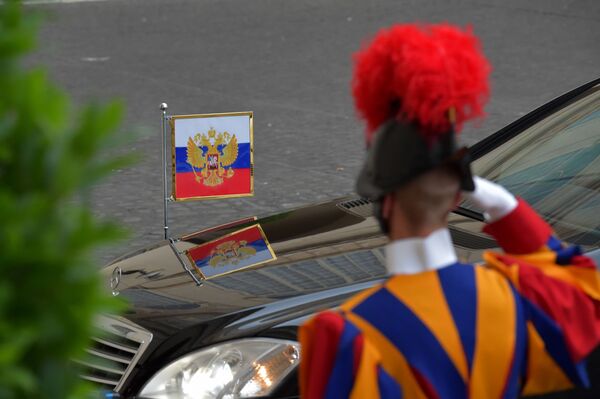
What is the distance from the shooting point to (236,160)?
630 centimetres

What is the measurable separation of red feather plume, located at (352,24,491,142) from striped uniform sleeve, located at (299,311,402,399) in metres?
0.40

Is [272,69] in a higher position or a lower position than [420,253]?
higher

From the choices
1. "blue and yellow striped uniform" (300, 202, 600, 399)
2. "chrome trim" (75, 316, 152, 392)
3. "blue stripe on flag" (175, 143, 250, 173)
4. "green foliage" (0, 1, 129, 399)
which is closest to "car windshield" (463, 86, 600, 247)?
"chrome trim" (75, 316, 152, 392)

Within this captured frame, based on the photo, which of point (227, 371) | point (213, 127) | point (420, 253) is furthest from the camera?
point (213, 127)

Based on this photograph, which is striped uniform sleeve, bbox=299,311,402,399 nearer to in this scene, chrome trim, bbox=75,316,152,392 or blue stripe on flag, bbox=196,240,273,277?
chrome trim, bbox=75,316,152,392

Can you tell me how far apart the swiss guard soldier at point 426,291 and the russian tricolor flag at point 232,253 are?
6.00ft

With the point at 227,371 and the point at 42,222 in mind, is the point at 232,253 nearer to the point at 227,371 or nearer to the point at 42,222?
the point at 227,371

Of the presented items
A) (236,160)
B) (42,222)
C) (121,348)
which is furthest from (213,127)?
(42,222)

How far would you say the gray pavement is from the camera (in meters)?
8.31

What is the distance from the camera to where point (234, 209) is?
7836 millimetres

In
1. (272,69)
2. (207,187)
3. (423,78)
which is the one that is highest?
(272,69)

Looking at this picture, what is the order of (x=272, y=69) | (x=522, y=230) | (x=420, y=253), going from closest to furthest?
(x=420, y=253) < (x=522, y=230) < (x=272, y=69)

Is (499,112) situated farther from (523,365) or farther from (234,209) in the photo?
(523,365)

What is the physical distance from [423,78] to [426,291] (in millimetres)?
413
